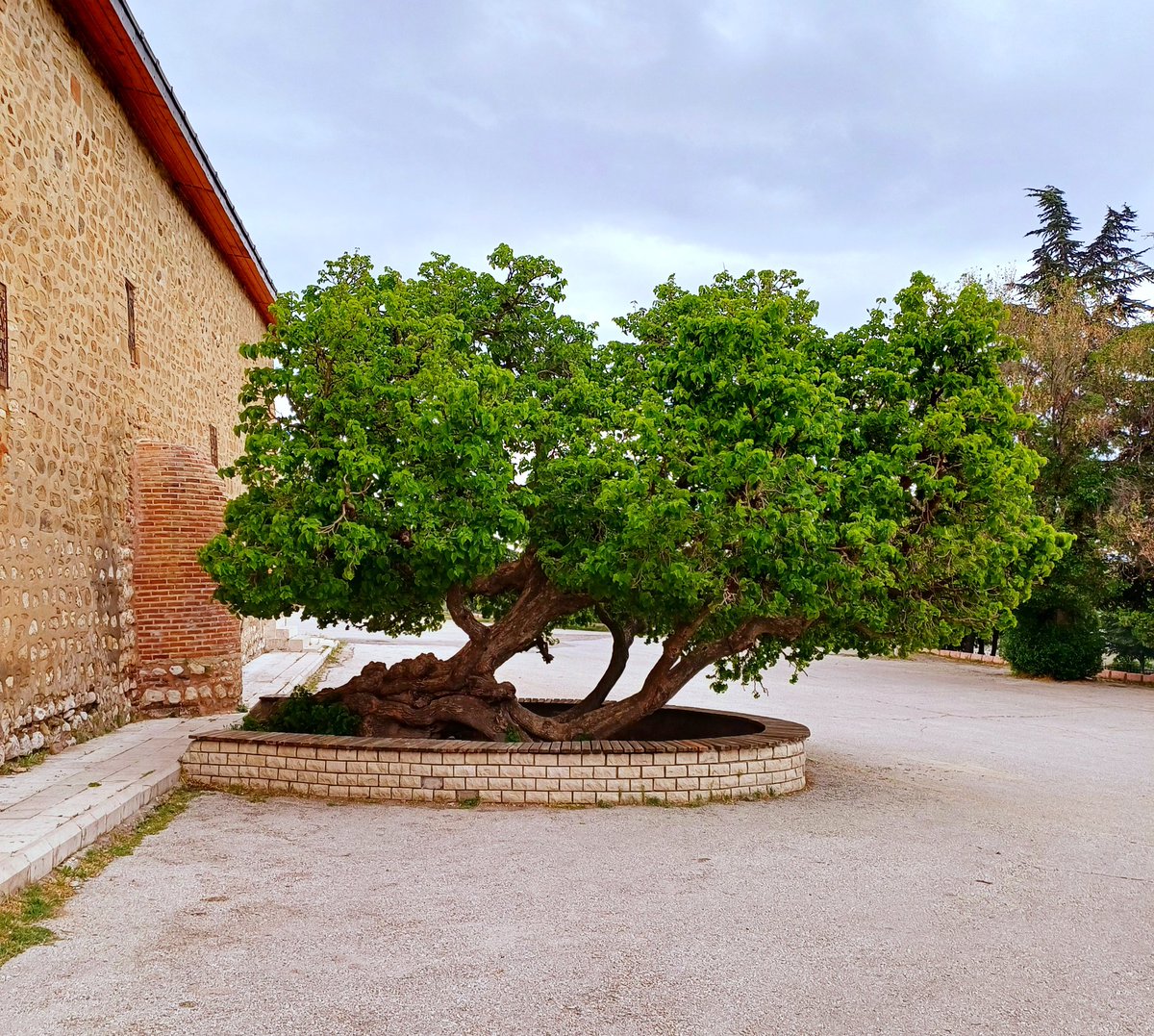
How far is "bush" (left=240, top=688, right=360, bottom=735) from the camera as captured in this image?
8.16m

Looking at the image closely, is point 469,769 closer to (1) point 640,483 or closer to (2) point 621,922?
(1) point 640,483

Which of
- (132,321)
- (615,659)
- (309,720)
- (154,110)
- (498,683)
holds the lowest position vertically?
(309,720)

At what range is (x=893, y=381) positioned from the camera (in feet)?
25.6

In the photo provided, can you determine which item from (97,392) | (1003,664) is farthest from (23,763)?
(1003,664)

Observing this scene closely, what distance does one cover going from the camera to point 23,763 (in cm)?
755

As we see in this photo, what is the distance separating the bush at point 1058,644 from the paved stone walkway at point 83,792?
15125mm

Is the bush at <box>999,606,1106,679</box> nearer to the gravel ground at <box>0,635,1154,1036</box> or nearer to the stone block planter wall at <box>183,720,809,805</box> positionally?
the gravel ground at <box>0,635,1154,1036</box>

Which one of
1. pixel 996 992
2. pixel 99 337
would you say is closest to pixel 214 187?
pixel 99 337

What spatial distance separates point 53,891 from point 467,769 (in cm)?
287

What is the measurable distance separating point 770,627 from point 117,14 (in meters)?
7.43

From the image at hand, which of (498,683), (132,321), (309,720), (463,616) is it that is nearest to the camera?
(309,720)

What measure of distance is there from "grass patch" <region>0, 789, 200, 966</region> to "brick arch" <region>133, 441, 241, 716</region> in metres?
4.19

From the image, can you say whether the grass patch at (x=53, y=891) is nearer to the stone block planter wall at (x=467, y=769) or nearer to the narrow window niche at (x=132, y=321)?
the stone block planter wall at (x=467, y=769)

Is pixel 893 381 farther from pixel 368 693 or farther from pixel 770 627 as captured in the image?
pixel 368 693
